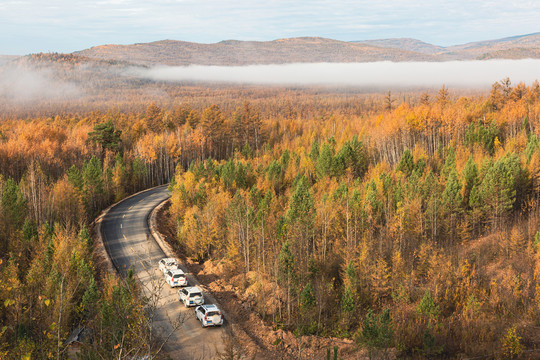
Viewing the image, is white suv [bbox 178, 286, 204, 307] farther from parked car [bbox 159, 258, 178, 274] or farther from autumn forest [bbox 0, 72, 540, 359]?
parked car [bbox 159, 258, 178, 274]

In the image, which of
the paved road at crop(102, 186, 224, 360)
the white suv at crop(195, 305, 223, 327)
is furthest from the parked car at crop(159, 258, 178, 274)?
the white suv at crop(195, 305, 223, 327)

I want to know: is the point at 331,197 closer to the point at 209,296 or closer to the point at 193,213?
the point at 193,213

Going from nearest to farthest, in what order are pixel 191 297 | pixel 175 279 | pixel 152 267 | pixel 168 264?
pixel 191 297 < pixel 175 279 < pixel 168 264 < pixel 152 267

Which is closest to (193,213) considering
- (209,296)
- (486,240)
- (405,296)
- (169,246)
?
(169,246)

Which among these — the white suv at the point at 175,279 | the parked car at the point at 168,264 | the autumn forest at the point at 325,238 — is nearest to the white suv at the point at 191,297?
the white suv at the point at 175,279

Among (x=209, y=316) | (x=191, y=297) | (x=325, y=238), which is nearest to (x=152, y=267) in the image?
(x=191, y=297)

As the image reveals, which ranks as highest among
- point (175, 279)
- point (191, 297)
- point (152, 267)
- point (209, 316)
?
point (175, 279)

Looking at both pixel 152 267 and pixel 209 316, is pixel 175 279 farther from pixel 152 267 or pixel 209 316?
pixel 209 316

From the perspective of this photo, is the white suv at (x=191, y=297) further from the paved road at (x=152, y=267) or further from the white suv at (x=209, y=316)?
the white suv at (x=209, y=316)

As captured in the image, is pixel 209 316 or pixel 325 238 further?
pixel 325 238
